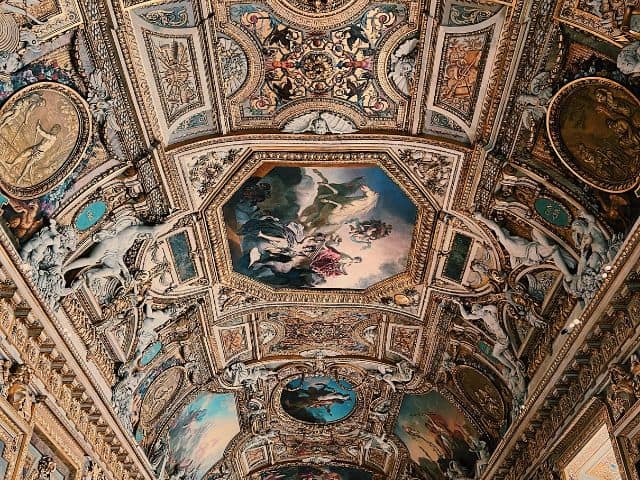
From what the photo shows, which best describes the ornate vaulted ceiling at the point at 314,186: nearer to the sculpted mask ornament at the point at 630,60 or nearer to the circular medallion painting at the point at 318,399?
the sculpted mask ornament at the point at 630,60

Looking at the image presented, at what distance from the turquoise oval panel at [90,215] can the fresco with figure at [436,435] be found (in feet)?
34.1

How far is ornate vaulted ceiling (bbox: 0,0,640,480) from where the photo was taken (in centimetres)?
917

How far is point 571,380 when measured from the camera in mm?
10922

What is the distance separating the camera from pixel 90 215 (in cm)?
1079

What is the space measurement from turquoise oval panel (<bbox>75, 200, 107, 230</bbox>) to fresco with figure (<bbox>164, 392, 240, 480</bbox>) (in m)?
7.53

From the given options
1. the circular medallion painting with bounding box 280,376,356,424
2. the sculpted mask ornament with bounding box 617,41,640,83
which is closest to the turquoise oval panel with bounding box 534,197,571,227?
the sculpted mask ornament with bounding box 617,41,640,83

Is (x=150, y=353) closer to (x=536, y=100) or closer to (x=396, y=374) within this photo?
(x=396, y=374)

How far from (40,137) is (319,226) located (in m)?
6.03

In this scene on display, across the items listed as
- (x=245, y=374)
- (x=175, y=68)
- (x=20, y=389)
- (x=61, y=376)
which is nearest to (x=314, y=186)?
(x=175, y=68)

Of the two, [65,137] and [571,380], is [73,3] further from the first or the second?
[571,380]

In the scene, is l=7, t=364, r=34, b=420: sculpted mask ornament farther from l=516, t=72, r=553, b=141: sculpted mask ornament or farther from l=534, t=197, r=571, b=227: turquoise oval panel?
l=534, t=197, r=571, b=227: turquoise oval panel

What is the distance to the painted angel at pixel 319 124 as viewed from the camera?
11.8m

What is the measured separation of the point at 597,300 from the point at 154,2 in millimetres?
7325

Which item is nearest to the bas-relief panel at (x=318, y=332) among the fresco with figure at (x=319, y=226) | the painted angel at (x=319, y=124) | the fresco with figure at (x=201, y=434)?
the fresco with figure at (x=319, y=226)
